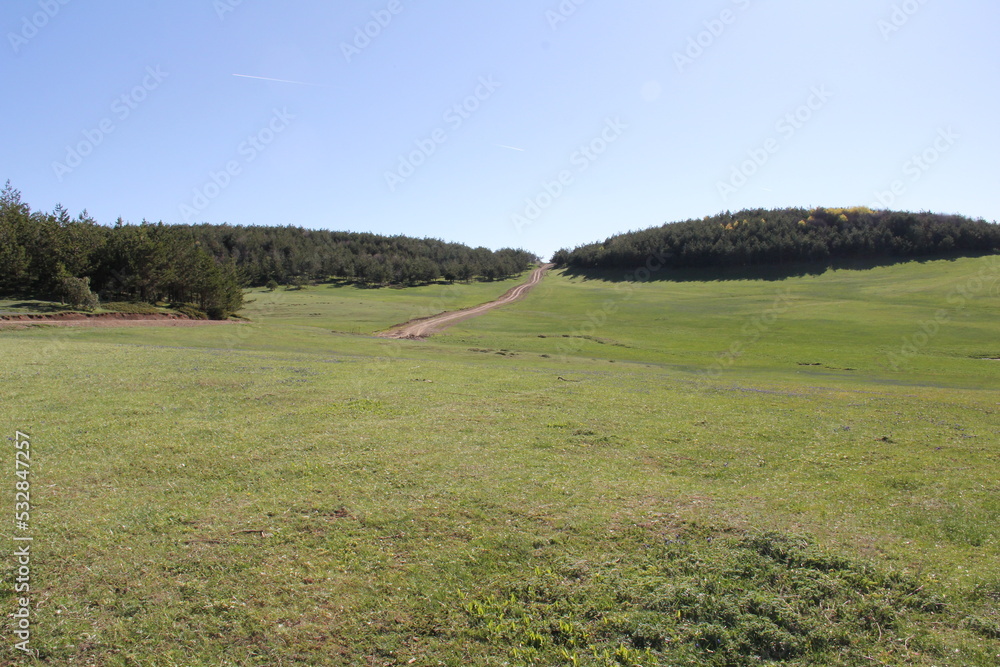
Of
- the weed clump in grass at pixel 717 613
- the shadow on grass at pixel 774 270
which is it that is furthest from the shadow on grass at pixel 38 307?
the shadow on grass at pixel 774 270

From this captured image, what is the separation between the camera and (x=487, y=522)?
848 cm

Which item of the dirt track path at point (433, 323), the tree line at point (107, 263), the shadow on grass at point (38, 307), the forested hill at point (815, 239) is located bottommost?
the dirt track path at point (433, 323)

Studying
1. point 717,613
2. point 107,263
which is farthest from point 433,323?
point 717,613

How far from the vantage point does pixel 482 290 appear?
118625 millimetres

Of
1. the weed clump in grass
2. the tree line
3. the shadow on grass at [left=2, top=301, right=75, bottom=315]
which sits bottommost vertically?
the weed clump in grass

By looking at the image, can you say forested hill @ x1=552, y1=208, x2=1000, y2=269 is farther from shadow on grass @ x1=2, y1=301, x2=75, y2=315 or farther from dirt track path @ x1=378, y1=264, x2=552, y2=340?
shadow on grass @ x1=2, y1=301, x2=75, y2=315

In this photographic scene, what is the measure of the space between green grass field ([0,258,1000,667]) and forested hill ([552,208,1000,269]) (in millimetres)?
103922

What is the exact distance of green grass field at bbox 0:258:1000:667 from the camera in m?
5.81

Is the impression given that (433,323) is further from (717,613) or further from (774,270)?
(774,270)

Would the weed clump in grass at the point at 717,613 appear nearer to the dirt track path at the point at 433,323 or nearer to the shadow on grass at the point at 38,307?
the dirt track path at the point at 433,323

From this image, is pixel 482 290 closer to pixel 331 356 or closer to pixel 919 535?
pixel 331 356

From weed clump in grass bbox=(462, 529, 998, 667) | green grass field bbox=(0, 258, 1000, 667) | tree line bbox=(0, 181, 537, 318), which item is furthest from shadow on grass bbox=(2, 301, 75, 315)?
weed clump in grass bbox=(462, 529, 998, 667)

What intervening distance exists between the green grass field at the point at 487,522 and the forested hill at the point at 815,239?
104 metres

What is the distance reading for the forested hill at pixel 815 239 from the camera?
111m
